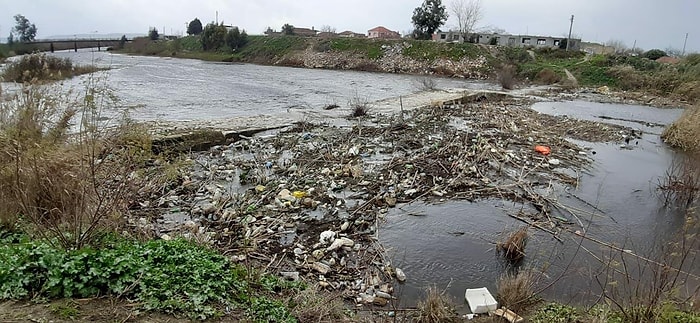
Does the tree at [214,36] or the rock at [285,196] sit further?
the tree at [214,36]

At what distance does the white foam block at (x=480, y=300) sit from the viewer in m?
3.96

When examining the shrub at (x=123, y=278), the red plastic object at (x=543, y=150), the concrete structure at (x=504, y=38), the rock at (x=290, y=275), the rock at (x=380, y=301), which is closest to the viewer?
the shrub at (x=123, y=278)

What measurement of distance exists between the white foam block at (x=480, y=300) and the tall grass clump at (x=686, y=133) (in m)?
10.5

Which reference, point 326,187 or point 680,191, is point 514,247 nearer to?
point 326,187

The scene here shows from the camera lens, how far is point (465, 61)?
4181 centimetres

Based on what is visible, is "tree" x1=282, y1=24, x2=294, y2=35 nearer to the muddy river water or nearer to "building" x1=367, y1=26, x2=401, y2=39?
"building" x1=367, y1=26, x2=401, y2=39

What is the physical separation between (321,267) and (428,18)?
181 feet

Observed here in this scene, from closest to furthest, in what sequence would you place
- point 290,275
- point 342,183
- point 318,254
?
point 290,275 < point 318,254 < point 342,183

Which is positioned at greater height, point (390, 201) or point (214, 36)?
point (214, 36)

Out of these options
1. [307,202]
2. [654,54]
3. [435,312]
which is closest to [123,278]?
[435,312]

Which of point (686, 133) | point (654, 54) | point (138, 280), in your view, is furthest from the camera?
point (654, 54)

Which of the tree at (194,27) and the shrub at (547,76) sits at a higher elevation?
the tree at (194,27)

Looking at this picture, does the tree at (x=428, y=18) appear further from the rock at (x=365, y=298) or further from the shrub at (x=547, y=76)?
the rock at (x=365, y=298)

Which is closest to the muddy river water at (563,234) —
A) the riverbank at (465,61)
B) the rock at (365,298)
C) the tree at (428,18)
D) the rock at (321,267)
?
the rock at (365,298)
